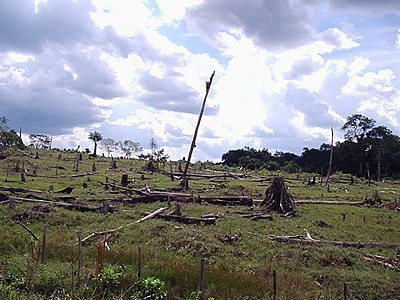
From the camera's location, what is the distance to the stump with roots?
28.7 m

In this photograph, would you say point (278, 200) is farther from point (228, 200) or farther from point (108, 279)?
point (108, 279)

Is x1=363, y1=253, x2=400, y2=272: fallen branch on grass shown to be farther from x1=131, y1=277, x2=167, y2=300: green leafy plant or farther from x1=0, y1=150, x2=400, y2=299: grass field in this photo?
x1=131, y1=277, x2=167, y2=300: green leafy plant

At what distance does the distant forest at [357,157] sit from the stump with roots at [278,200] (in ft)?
171

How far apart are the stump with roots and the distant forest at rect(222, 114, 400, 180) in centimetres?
5199

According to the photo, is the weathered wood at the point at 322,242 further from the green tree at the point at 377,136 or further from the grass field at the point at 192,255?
the green tree at the point at 377,136

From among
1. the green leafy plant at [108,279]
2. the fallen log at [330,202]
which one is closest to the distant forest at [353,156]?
the fallen log at [330,202]

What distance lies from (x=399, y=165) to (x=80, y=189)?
2472 inches

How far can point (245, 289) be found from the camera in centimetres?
1300

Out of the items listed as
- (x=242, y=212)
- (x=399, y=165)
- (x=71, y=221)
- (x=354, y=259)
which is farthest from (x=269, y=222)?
(x=399, y=165)

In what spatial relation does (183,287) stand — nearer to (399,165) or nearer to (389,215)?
(389,215)

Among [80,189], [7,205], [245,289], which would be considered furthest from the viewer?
[80,189]

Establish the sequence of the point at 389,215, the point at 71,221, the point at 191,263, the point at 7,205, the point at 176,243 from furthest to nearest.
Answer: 1. the point at 389,215
2. the point at 7,205
3. the point at 71,221
4. the point at 176,243
5. the point at 191,263

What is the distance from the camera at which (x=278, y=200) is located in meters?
29.2

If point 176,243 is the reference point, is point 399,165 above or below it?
above
